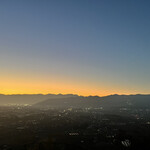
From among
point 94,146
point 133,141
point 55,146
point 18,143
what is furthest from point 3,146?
point 133,141

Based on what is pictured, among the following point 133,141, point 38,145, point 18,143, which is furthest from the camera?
point 133,141

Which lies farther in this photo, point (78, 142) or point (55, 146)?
point (78, 142)

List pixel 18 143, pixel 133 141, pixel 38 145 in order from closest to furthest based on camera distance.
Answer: pixel 38 145 < pixel 18 143 < pixel 133 141

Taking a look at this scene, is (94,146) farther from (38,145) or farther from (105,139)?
(38,145)

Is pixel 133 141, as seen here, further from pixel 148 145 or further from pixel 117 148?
pixel 117 148

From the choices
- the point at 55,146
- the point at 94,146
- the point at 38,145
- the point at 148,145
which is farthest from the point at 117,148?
the point at 38,145

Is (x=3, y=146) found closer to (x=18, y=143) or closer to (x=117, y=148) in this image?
(x=18, y=143)

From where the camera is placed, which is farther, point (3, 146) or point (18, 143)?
point (18, 143)

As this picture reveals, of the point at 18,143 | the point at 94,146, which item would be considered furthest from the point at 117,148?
the point at 18,143
